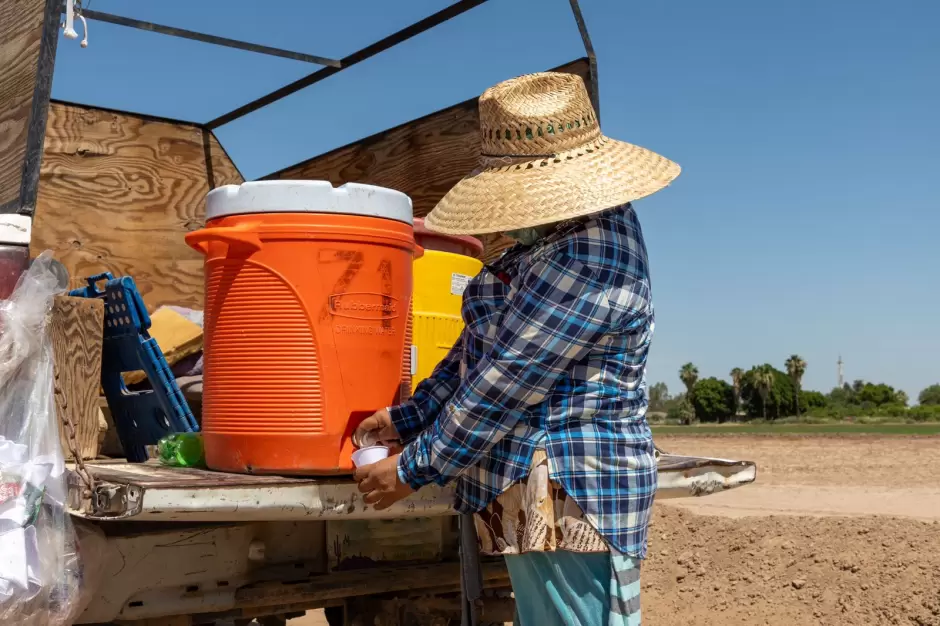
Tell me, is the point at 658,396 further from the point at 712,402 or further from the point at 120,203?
Result: the point at 120,203

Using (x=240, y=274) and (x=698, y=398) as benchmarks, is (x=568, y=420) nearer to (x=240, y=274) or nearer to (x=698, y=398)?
(x=240, y=274)

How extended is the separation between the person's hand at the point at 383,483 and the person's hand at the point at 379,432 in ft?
0.69

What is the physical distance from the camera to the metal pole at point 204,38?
4.97m

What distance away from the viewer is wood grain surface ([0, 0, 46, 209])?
2748mm

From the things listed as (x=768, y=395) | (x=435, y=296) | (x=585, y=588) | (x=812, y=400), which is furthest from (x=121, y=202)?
(x=812, y=400)

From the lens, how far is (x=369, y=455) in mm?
2322

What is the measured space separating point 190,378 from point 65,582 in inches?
66.0

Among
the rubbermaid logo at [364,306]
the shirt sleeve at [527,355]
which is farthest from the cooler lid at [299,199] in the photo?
the shirt sleeve at [527,355]

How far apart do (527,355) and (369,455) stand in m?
0.55

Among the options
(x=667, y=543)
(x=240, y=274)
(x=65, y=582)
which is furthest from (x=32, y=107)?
(x=667, y=543)

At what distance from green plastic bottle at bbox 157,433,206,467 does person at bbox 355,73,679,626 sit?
80cm

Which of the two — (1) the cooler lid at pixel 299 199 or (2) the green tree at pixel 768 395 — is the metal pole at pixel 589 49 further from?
(2) the green tree at pixel 768 395

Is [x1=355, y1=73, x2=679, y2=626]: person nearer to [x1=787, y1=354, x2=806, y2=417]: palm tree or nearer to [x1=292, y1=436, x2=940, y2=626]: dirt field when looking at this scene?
[x1=292, y1=436, x2=940, y2=626]: dirt field

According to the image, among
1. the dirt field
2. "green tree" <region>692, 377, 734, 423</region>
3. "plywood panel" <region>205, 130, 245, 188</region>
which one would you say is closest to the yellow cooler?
"plywood panel" <region>205, 130, 245, 188</region>
